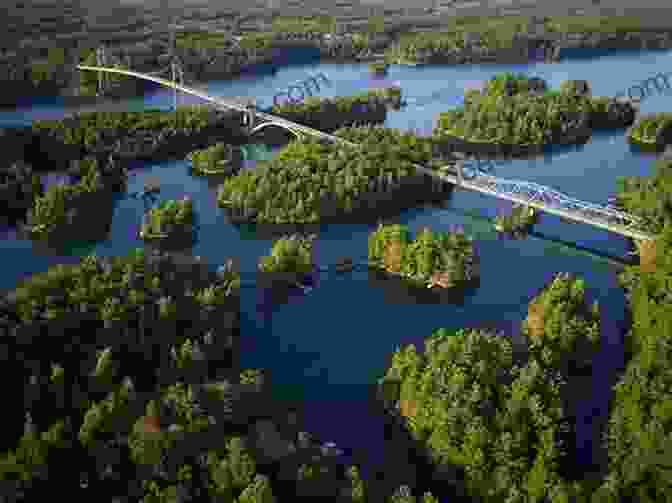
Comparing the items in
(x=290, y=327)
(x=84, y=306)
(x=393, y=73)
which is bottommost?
(x=290, y=327)

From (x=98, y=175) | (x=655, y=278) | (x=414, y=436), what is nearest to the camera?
(x=414, y=436)

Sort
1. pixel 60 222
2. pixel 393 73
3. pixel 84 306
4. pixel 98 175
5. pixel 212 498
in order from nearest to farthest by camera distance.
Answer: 1. pixel 212 498
2. pixel 84 306
3. pixel 60 222
4. pixel 98 175
5. pixel 393 73

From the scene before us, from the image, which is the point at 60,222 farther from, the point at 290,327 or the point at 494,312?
the point at 494,312

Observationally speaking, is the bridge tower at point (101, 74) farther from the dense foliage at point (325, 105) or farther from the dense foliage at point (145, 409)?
the dense foliage at point (145, 409)

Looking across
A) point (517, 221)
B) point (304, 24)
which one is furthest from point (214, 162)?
point (304, 24)

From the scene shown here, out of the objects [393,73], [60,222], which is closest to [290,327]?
[60,222]

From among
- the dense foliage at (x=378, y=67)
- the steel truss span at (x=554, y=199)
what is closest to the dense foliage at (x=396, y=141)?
the steel truss span at (x=554, y=199)

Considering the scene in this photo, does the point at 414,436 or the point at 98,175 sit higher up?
the point at 98,175

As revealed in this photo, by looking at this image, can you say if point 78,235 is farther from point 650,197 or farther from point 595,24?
point 595,24
